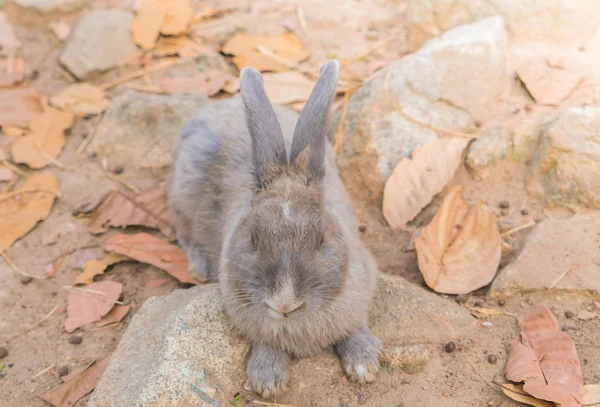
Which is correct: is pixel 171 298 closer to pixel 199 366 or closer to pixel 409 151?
pixel 199 366

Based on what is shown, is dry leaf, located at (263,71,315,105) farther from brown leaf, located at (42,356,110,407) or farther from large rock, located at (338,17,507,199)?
brown leaf, located at (42,356,110,407)

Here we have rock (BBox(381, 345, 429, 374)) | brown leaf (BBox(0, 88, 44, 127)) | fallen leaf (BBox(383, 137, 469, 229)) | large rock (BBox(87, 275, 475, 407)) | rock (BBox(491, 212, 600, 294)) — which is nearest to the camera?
large rock (BBox(87, 275, 475, 407))

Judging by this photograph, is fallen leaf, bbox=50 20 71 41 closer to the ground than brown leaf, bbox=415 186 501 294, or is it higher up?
higher up

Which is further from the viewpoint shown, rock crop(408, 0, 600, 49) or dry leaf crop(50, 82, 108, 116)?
dry leaf crop(50, 82, 108, 116)

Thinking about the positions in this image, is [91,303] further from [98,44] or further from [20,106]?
[98,44]

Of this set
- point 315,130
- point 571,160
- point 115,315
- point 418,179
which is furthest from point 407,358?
point 115,315

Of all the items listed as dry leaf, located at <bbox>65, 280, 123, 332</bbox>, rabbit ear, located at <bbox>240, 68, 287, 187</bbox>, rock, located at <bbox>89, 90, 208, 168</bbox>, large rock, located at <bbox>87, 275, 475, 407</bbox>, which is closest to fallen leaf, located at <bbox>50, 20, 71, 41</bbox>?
rock, located at <bbox>89, 90, 208, 168</bbox>

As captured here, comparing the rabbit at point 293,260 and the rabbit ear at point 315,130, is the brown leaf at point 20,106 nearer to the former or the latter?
the rabbit at point 293,260

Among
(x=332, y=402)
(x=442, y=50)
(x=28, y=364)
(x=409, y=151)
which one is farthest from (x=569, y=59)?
(x=28, y=364)
